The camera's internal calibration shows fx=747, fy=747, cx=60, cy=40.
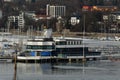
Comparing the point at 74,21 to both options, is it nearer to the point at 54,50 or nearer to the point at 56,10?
the point at 56,10

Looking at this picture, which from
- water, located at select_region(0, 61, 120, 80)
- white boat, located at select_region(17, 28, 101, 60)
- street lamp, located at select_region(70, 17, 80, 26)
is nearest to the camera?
water, located at select_region(0, 61, 120, 80)

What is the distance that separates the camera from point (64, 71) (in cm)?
1736

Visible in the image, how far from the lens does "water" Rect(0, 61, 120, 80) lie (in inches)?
623

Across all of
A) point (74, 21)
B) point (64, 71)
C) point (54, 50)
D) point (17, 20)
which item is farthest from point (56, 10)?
point (64, 71)

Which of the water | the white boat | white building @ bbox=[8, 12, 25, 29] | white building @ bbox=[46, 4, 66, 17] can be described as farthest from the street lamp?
the water

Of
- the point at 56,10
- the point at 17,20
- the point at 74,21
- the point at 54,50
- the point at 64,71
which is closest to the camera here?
the point at 64,71

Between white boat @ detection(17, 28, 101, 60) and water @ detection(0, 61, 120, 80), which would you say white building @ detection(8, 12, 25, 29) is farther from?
water @ detection(0, 61, 120, 80)

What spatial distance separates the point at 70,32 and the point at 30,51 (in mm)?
15321

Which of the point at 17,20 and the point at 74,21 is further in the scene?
the point at 17,20

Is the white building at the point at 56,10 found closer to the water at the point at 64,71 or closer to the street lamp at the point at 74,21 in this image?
the street lamp at the point at 74,21

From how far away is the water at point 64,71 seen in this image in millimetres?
15812

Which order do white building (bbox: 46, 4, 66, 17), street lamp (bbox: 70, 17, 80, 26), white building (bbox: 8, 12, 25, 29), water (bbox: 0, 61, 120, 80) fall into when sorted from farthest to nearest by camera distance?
1. white building (bbox: 46, 4, 66, 17)
2. white building (bbox: 8, 12, 25, 29)
3. street lamp (bbox: 70, 17, 80, 26)
4. water (bbox: 0, 61, 120, 80)

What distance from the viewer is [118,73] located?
16.9 meters

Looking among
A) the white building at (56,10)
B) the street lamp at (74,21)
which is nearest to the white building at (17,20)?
the street lamp at (74,21)
